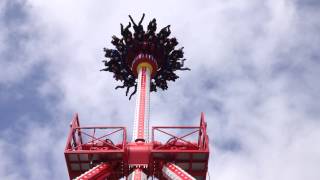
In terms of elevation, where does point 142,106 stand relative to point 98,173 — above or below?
above

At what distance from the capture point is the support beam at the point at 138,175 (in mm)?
25906

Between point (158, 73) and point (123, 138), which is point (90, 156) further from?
point (158, 73)

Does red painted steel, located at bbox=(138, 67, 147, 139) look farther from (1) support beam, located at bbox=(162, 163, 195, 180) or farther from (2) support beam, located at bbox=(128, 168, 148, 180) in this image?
(1) support beam, located at bbox=(162, 163, 195, 180)

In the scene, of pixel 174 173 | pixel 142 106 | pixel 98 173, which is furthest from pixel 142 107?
pixel 174 173

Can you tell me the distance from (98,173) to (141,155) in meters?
2.14

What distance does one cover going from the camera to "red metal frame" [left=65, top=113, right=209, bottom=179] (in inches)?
1035

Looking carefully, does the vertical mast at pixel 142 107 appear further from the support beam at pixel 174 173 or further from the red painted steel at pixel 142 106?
the support beam at pixel 174 173

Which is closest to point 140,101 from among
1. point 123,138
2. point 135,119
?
point 135,119

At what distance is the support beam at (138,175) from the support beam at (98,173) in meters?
1.11

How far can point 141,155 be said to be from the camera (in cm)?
2634

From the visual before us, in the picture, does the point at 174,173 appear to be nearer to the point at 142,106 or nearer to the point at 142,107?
the point at 142,107

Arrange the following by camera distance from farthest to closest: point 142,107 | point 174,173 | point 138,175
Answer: point 142,107, point 138,175, point 174,173

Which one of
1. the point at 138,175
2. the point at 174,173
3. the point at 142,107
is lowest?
the point at 138,175

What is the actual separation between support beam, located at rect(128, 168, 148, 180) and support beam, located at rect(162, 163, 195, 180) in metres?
0.93
